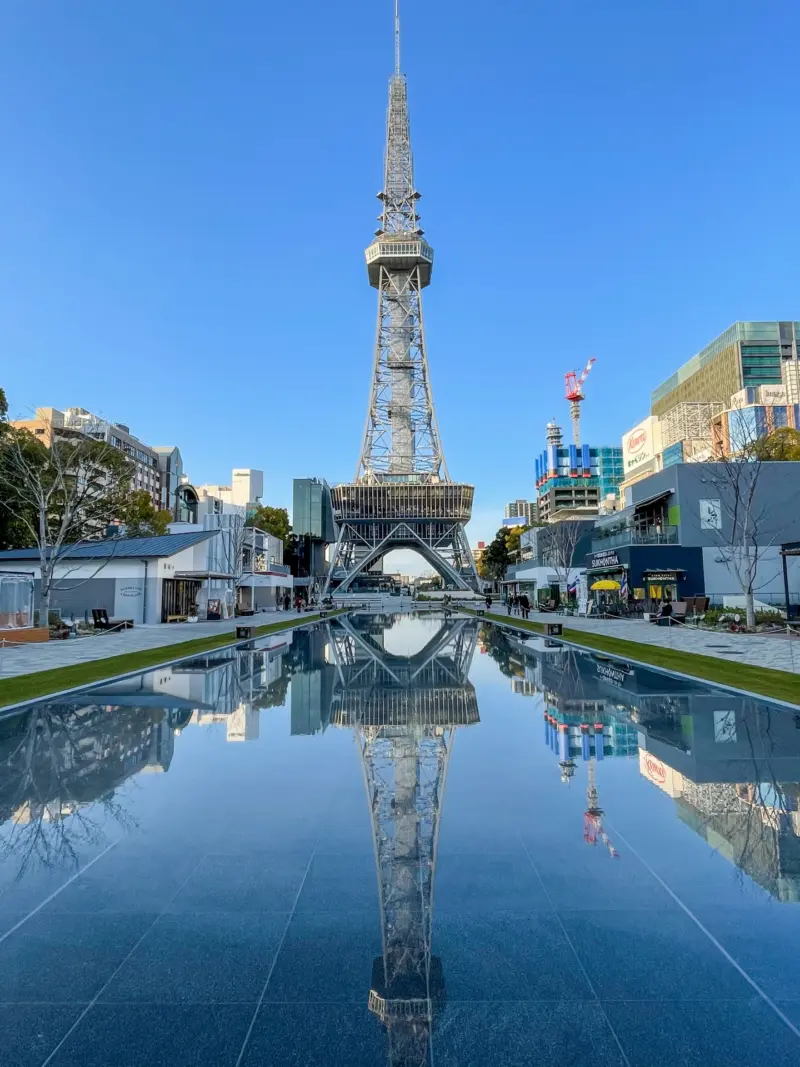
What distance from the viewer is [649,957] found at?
367 cm

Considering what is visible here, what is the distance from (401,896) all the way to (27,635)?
85.3ft

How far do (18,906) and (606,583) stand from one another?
42834mm

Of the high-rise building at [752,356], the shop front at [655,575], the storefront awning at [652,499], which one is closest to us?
the shop front at [655,575]

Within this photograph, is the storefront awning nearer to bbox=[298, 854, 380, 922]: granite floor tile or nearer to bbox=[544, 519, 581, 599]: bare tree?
bbox=[544, 519, 581, 599]: bare tree

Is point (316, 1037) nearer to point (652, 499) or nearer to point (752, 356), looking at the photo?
point (652, 499)

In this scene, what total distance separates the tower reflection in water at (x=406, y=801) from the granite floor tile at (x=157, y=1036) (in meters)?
0.74

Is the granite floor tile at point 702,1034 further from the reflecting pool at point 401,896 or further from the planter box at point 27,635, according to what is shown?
the planter box at point 27,635

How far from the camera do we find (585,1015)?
3.20m

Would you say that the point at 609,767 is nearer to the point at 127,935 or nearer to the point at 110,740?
the point at 127,935

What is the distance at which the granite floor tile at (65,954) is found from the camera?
11.3ft

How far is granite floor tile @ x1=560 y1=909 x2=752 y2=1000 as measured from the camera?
3391 millimetres

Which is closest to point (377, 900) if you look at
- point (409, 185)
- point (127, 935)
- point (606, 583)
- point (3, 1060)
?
point (127, 935)

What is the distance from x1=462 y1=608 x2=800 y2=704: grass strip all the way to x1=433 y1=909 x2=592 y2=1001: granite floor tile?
30.4ft

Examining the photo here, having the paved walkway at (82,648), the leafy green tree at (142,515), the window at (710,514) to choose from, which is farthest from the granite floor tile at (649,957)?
the leafy green tree at (142,515)
